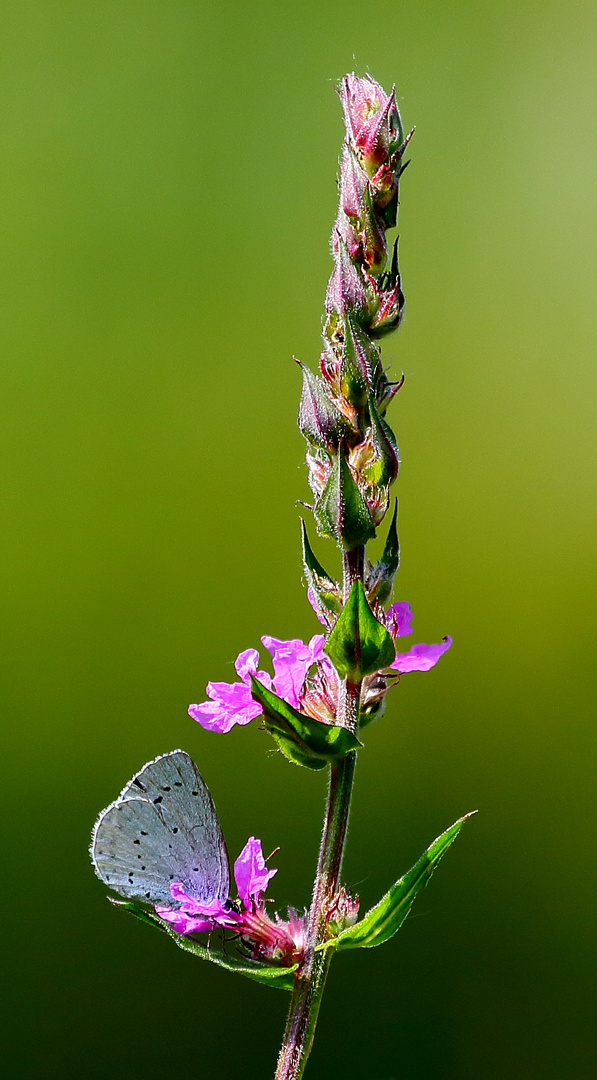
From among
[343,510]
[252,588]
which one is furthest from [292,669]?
[252,588]

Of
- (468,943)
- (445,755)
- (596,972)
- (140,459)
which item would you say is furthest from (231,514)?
(596,972)

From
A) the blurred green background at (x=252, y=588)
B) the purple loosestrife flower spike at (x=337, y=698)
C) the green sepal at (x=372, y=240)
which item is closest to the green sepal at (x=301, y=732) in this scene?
the purple loosestrife flower spike at (x=337, y=698)

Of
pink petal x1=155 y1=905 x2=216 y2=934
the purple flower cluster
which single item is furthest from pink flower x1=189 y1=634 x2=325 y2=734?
pink petal x1=155 y1=905 x2=216 y2=934

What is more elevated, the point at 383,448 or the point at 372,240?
the point at 372,240

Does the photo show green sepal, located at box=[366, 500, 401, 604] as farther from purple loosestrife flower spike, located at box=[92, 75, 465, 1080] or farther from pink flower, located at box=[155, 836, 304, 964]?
pink flower, located at box=[155, 836, 304, 964]

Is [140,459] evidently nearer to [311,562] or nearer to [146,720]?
[146,720]

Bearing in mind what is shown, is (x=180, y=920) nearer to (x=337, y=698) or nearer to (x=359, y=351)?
(x=337, y=698)
